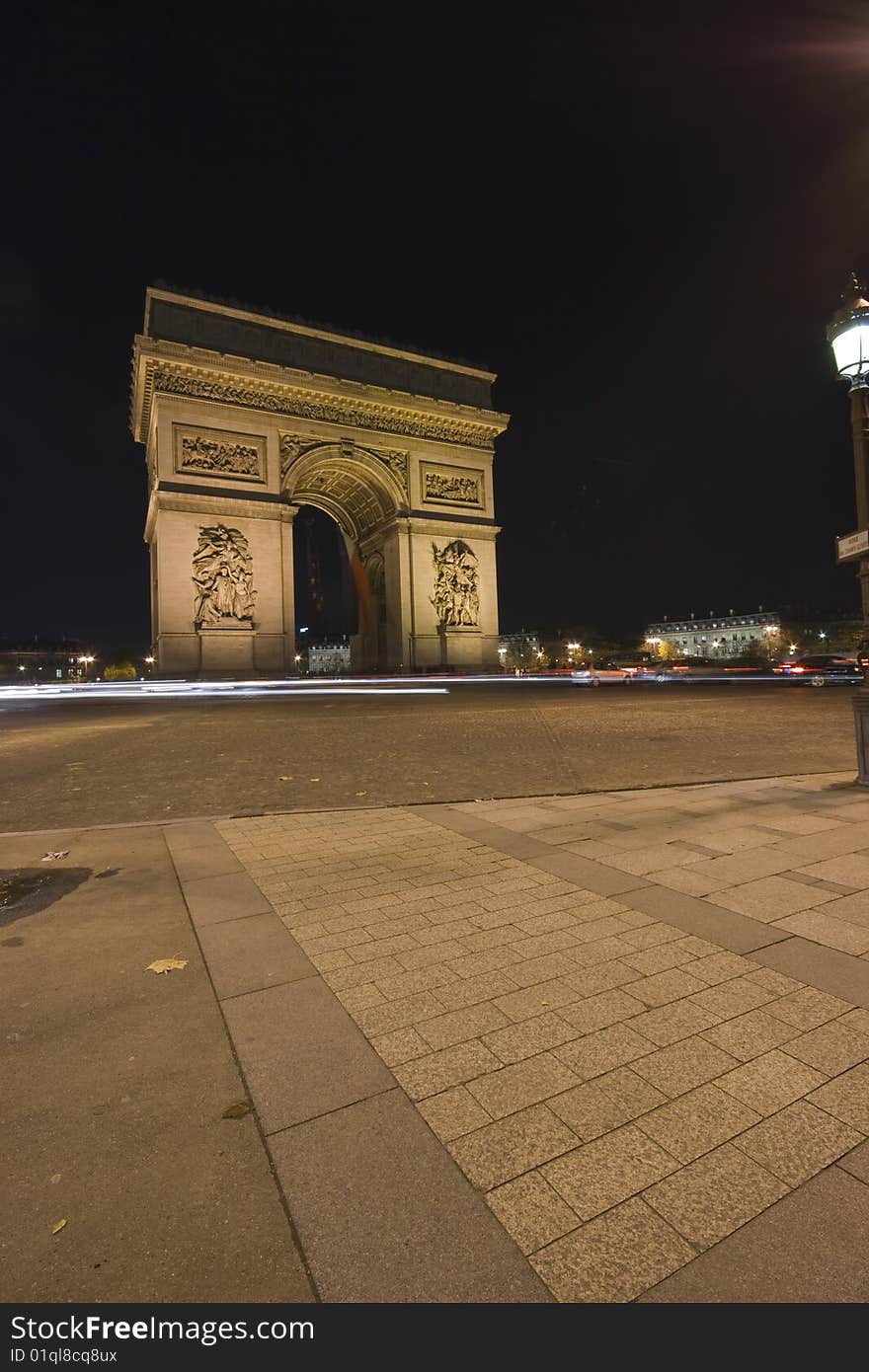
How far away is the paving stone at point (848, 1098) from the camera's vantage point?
78.9 inches

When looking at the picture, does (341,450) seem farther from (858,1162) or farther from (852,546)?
(858,1162)

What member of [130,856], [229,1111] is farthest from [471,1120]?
[130,856]

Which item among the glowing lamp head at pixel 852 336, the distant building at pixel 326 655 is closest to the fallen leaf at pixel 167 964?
the glowing lamp head at pixel 852 336

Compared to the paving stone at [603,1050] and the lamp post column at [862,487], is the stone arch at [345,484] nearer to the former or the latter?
the lamp post column at [862,487]

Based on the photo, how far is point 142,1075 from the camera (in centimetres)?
231

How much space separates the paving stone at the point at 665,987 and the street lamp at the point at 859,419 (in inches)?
206

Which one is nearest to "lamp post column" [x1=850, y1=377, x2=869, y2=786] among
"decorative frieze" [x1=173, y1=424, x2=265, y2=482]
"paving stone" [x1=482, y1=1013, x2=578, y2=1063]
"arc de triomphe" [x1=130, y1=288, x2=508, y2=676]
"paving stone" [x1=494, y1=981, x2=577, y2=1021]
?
"paving stone" [x1=494, y1=981, x2=577, y2=1021]

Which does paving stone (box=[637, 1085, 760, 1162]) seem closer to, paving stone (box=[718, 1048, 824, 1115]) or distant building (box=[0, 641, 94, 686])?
paving stone (box=[718, 1048, 824, 1115])

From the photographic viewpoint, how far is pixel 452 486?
39906 mm

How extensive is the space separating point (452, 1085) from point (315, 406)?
38.6 m

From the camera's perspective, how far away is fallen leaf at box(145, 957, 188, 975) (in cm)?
314

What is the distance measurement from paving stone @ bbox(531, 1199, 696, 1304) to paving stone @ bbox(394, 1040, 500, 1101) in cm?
69
